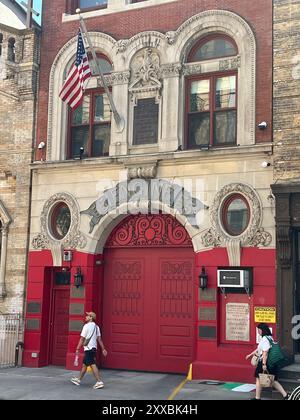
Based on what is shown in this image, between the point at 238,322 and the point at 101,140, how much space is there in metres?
6.95

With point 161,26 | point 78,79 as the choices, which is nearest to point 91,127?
point 78,79

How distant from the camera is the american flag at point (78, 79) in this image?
54.8 ft

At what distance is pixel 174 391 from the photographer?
46.9 ft

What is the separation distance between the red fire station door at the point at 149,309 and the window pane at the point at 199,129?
10.1 ft

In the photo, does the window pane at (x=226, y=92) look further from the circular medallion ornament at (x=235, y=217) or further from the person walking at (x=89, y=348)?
the person walking at (x=89, y=348)

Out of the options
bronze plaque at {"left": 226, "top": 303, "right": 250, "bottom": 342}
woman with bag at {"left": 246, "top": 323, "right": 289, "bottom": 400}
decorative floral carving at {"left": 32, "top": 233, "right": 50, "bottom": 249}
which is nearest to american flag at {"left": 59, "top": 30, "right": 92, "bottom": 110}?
decorative floral carving at {"left": 32, "top": 233, "right": 50, "bottom": 249}

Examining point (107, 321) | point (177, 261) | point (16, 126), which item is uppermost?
point (16, 126)

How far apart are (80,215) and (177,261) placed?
3.27 m

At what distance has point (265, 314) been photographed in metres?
15.3

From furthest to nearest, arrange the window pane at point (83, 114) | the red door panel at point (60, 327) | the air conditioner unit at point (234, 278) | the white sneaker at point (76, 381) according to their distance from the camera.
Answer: the window pane at point (83, 114) → the red door panel at point (60, 327) → the air conditioner unit at point (234, 278) → the white sneaker at point (76, 381)

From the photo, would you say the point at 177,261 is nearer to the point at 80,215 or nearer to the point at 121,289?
the point at 121,289

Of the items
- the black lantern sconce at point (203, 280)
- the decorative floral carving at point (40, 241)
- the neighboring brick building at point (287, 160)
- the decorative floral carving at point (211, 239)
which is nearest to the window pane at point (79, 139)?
the decorative floral carving at point (40, 241)

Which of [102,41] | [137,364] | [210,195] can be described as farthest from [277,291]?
[102,41]

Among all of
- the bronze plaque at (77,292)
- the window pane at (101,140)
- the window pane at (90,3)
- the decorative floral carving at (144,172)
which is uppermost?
the window pane at (90,3)
